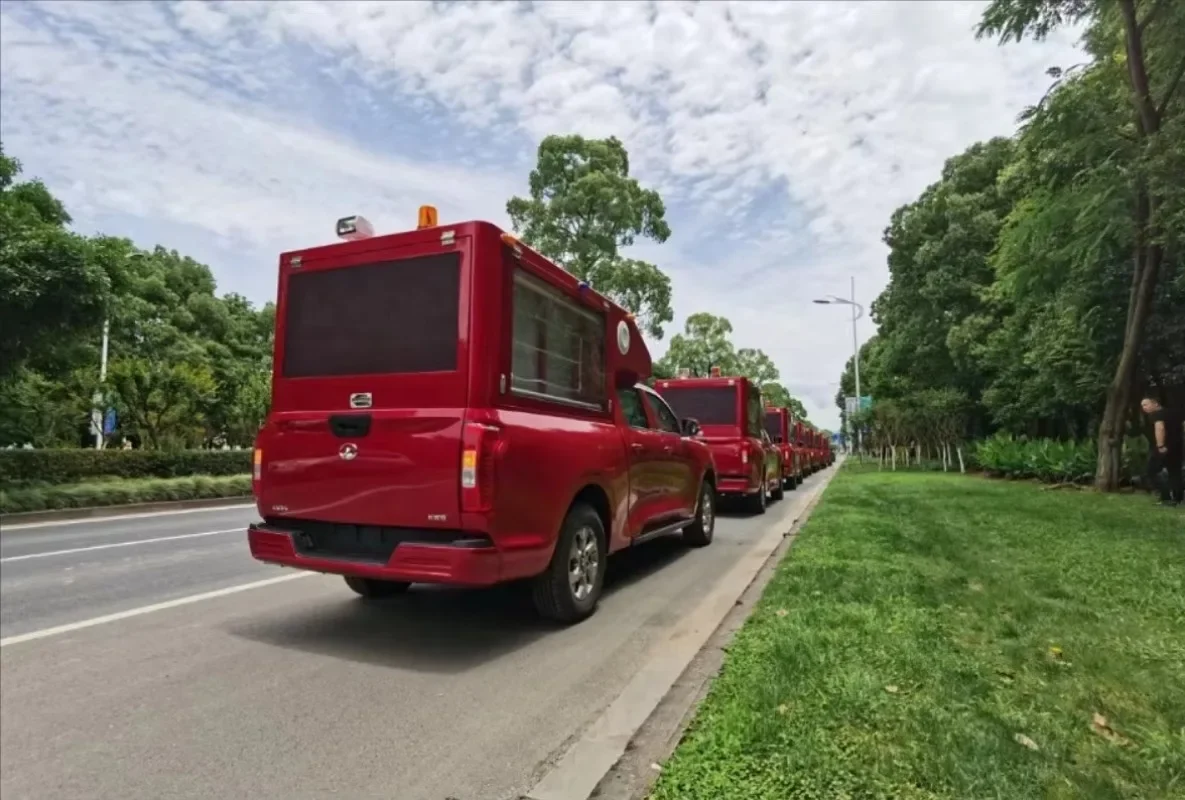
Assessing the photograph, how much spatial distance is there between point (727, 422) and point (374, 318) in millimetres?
8434

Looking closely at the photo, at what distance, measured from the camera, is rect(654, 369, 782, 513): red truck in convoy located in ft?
41.4

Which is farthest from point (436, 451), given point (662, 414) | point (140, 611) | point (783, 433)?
point (783, 433)

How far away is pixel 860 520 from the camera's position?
10297 mm

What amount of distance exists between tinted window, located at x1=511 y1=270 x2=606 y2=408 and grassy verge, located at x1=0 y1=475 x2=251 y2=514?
50.7 ft

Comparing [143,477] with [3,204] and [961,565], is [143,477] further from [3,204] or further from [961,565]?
[961,565]

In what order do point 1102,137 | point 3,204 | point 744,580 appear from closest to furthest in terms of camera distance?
point 744,580 < point 1102,137 < point 3,204

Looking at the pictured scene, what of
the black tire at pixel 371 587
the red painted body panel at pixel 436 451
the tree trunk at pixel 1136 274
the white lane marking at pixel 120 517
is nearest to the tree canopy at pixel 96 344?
the white lane marking at pixel 120 517

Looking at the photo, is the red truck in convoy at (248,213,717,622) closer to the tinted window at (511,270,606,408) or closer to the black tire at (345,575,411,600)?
the tinted window at (511,270,606,408)

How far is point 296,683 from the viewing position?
14.3 ft

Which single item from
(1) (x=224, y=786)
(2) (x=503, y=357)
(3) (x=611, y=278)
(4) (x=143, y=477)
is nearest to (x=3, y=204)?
(4) (x=143, y=477)

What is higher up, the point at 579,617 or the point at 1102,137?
the point at 1102,137

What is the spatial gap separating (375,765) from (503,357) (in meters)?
2.48

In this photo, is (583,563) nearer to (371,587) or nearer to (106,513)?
(371,587)

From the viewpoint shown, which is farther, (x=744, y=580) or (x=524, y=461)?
(x=744, y=580)
